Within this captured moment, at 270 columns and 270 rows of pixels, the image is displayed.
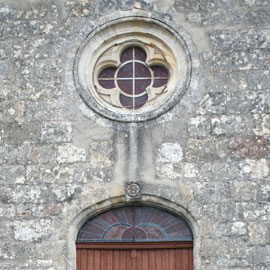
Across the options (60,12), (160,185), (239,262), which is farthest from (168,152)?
(60,12)

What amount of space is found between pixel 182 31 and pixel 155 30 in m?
0.37

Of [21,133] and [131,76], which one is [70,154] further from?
[131,76]

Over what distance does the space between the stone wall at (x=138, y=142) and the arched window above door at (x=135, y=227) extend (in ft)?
0.66

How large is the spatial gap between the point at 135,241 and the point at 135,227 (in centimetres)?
18

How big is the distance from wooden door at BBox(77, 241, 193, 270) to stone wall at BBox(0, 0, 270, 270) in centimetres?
23

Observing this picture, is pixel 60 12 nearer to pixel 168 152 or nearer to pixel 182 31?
pixel 182 31

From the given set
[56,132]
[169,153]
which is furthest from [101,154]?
[169,153]

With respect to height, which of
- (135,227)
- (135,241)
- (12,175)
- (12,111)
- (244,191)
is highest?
(12,111)

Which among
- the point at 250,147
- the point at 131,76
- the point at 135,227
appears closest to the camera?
the point at 250,147

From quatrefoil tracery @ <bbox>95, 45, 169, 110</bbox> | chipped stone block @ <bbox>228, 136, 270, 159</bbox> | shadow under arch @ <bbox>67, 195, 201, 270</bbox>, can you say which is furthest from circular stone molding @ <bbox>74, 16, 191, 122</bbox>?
shadow under arch @ <bbox>67, 195, 201, 270</bbox>

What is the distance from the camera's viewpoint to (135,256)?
829 cm

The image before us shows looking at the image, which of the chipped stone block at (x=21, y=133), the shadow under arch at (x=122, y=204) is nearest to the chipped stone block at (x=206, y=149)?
the shadow under arch at (x=122, y=204)

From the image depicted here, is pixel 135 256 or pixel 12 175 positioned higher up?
pixel 12 175

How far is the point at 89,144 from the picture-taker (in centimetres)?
837
